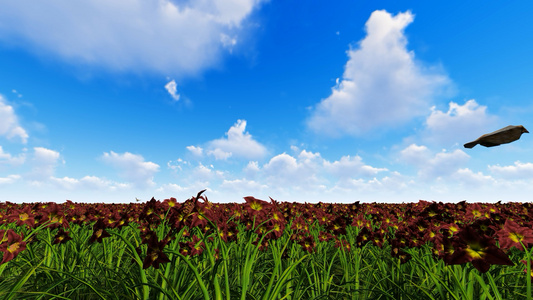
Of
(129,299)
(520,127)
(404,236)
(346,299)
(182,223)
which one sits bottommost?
(346,299)

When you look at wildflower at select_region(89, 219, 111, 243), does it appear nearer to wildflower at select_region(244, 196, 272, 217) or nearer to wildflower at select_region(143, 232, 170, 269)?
wildflower at select_region(143, 232, 170, 269)

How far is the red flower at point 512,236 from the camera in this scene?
8.41 ft

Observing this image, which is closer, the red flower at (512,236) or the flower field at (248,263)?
the flower field at (248,263)

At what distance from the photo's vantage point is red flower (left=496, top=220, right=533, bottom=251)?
8.41 feet

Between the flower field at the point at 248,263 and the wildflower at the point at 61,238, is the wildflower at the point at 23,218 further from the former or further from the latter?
the wildflower at the point at 61,238

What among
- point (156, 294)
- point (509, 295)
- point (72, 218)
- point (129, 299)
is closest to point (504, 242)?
point (509, 295)

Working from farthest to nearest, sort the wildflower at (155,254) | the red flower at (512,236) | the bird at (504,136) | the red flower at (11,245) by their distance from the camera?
the bird at (504,136) < the red flower at (11,245) < the red flower at (512,236) < the wildflower at (155,254)

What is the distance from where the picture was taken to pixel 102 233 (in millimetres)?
3309

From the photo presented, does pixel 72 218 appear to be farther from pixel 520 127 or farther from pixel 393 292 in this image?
pixel 520 127

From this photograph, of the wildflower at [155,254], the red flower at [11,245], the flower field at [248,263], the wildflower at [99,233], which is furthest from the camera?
the wildflower at [99,233]

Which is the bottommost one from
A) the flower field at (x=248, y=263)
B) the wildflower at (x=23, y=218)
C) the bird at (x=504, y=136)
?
the flower field at (x=248, y=263)

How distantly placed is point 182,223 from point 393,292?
2.57 m

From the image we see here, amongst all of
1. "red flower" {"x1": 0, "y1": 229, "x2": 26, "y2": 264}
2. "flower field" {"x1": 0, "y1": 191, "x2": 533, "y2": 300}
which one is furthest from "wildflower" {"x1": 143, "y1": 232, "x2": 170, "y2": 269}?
"red flower" {"x1": 0, "y1": 229, "x2": 26, "y2": 264}

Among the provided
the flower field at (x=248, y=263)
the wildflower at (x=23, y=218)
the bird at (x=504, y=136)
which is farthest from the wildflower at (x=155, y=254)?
the bird at (x=504, y=136)
